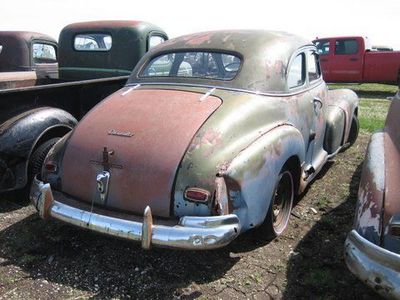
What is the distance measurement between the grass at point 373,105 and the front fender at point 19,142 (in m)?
5.67

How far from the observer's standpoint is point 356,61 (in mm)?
14594

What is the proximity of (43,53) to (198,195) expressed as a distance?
6.47 meters

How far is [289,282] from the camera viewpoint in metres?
3.07

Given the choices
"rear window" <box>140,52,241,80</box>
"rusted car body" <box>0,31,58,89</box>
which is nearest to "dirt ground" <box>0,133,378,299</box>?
"rear window" <box>140,52,241,80</box>

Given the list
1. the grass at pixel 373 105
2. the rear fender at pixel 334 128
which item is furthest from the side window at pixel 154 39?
the grass at pixel 373 105

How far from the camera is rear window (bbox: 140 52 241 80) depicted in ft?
12.6

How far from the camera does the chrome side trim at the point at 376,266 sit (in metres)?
2.25

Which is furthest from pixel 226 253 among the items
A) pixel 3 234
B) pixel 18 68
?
pixel 18 68

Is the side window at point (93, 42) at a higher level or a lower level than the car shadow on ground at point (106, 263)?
higher

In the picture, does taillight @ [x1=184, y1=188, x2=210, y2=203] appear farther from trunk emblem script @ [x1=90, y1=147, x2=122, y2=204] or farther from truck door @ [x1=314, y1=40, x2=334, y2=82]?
truck door @ [x1=314, y1=40, x2=334, y2=82]

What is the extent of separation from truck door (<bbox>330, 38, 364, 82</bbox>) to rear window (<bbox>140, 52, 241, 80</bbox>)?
12.0m

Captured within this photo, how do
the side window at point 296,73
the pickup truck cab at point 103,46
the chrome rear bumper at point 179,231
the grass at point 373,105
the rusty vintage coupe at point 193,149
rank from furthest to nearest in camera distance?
the grass at point 373,105, the pickup truck cab at point 103,46, the side window at point 296,73, the rusty vintage coupe at point 193,149, the chrome rear bumper at point 179,231

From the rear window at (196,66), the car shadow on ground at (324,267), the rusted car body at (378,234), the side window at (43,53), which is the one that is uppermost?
the rear window at (196,66)

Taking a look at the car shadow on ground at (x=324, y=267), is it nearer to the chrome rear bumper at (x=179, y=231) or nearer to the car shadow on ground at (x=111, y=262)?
the car shadow on ground at (x=111, y=262)
